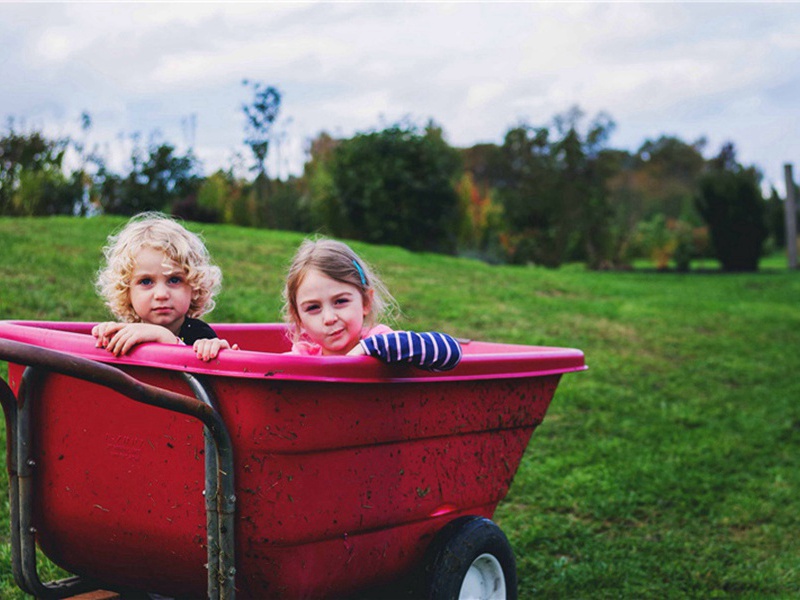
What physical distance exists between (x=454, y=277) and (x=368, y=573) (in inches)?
269

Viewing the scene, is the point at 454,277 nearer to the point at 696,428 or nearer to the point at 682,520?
the point at 696,428

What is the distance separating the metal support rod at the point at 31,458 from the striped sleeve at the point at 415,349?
0.35 meters

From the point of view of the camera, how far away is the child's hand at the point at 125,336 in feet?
5.90

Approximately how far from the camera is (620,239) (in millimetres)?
17281

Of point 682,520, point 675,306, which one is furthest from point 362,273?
point 675,306

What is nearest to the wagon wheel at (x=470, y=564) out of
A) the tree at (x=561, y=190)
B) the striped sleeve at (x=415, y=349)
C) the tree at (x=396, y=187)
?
the striped sleeve at (x=415, y=349)

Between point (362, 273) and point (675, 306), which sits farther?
point (675, 306)

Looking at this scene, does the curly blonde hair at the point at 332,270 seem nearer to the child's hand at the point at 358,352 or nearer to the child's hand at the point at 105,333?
the child's hand at the point at 358,352

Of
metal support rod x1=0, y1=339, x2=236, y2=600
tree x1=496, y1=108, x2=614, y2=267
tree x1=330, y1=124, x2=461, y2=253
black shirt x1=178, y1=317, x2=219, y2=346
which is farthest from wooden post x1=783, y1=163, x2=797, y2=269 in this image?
metal support rod x1=0, y1=339, x2=236, y2=600

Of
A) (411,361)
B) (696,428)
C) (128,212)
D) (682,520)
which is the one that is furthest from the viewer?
(128,212)

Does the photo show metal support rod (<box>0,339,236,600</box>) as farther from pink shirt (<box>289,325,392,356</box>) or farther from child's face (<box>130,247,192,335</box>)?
pink shirt (<box>289,325,392,356</box>)

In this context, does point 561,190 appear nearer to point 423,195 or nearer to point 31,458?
point 423,195

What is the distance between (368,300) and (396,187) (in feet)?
35.2

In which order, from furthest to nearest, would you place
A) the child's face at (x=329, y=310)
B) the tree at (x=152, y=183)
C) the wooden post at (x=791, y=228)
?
the wooden post at (x=791, y=228) → the tree at (x=152, y=183) → the child's face at (x=329, y=310)
